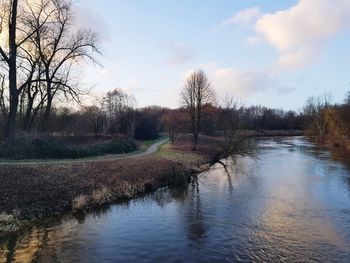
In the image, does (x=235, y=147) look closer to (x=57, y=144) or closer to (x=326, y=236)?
(x=57, y=144)

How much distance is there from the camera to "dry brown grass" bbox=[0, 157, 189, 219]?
20594 mm

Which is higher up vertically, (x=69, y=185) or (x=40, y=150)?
(x=40, y=150)

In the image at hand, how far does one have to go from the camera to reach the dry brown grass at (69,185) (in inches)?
811

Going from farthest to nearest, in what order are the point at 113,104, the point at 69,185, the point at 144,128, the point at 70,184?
the point at 113,104, the point at 144,128, the point at 70,184, the point at 69,185

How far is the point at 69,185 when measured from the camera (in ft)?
77.2

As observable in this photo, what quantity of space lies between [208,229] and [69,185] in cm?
928

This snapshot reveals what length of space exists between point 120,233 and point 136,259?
137 inches

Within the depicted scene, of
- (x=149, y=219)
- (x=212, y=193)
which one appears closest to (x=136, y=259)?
(x=149, y=219)

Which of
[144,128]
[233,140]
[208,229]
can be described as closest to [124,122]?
[144,128]

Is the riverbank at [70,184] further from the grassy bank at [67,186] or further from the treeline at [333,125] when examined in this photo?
the treeline at [333,125]

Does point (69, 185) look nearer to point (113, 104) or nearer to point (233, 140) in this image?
point (233, 140)

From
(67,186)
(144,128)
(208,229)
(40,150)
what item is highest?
(144,128)

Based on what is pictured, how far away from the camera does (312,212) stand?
21484mm

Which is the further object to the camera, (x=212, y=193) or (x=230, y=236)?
(x=212, y=193)
